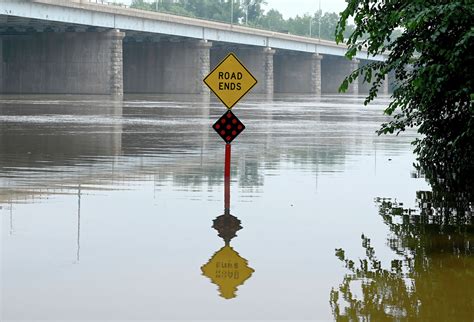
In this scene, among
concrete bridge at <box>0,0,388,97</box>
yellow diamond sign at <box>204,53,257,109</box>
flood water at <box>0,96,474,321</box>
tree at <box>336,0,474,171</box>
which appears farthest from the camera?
concrete bridge at <box>0,0,388,97</box>

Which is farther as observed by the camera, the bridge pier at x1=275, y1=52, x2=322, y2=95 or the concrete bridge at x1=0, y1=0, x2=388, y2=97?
the bridge pier at x1=275, y1=52, x2=322, y2=95

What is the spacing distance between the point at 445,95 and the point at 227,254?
526 cm

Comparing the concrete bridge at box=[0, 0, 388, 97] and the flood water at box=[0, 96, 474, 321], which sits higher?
the concrete bridge at box=[0, 0, 388, 97]

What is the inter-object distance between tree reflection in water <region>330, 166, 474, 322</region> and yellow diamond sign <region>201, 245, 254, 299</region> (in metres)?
0.83

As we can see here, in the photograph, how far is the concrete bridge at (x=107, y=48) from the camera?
76.4m

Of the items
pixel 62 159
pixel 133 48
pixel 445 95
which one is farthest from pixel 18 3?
pixel 445 95

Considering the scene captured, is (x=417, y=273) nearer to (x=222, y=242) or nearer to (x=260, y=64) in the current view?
(x=222, y=242)

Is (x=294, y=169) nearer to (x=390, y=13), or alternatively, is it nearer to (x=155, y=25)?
(x=390, y=13)

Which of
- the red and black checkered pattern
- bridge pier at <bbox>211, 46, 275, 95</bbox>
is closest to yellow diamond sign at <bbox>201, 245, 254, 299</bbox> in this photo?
the red and black checkered pattern

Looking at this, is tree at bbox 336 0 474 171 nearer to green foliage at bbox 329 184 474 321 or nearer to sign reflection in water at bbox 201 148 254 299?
green foliage at bbox 329 184 474 321

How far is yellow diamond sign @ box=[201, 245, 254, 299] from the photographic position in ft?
28.1

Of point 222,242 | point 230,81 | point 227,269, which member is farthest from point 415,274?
point 230,81

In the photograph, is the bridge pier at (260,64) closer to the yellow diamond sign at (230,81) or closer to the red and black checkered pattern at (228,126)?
the yellow diamond sign at (230,81)

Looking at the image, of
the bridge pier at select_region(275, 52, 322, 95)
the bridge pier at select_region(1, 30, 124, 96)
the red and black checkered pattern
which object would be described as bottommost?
→ the red and black checkered pattern
